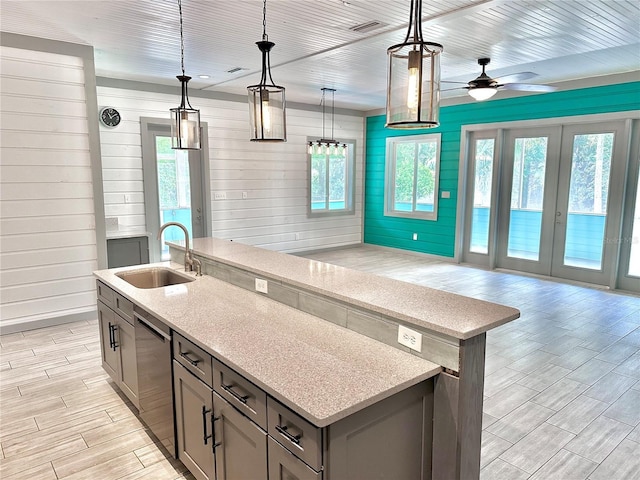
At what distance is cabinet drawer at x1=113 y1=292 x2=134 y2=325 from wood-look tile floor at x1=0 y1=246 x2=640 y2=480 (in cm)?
71

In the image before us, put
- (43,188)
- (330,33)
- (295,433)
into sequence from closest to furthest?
(295,433), (330,33), (43,188)

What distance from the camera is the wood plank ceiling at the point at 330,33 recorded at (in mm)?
3275

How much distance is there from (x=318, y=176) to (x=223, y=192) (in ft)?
6.89

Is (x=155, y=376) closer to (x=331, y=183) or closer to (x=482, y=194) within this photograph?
(x=482, y=194)

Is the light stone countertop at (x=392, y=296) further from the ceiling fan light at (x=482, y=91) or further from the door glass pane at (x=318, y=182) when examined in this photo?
the door glass pane at (x=318, y=182)

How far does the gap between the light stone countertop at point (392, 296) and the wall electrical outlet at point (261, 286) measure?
0.06m

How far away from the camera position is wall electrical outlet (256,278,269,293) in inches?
103

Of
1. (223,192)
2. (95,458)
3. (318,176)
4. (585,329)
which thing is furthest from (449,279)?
(95,458)

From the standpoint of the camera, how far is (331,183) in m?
8.58

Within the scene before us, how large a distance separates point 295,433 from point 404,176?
291 inches

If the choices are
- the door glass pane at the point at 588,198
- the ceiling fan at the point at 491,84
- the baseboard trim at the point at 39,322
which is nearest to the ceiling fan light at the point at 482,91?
the ceiling fan at the point at 491,84

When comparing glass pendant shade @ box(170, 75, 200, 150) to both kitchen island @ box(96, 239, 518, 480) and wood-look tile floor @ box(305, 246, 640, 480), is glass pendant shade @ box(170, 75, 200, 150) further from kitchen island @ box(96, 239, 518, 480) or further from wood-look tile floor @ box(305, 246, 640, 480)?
wood-look tile floor @ box(305, 246, 640, 480)

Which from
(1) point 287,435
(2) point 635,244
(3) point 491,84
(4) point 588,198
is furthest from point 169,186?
(2) point 635,244

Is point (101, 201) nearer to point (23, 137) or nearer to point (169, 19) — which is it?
point (23, 137)
